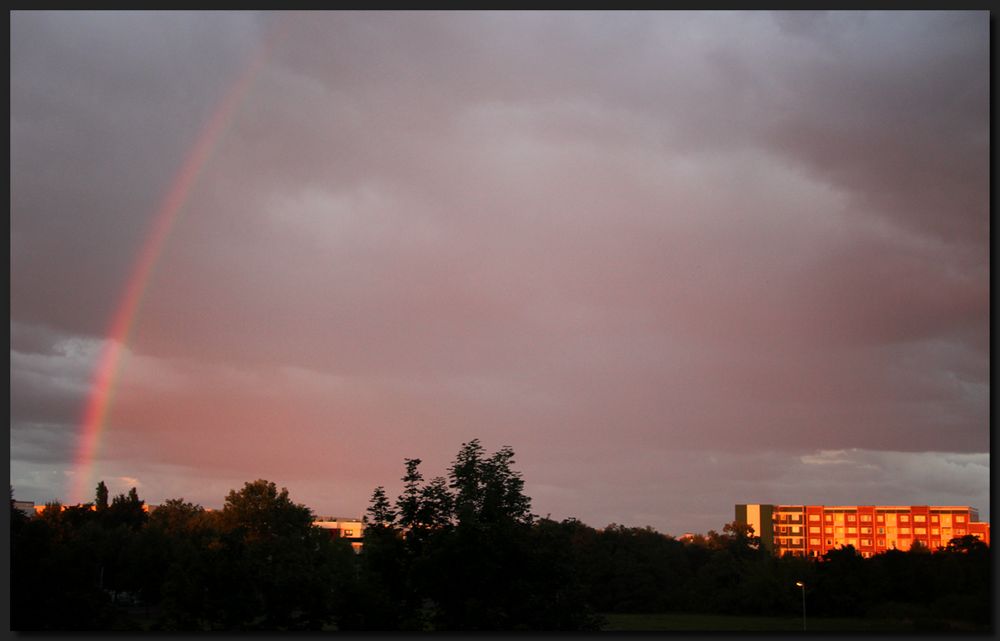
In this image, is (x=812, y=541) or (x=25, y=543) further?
(x=812, y=541)

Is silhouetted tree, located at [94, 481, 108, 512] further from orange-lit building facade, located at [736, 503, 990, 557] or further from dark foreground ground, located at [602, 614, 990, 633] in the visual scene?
orange-lit building facade, located at [736, 503, 990, 557]

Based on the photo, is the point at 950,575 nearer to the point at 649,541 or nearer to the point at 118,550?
the point at 649,541

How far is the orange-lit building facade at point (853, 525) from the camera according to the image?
134000 millimetres

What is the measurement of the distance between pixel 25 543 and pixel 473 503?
11974mm

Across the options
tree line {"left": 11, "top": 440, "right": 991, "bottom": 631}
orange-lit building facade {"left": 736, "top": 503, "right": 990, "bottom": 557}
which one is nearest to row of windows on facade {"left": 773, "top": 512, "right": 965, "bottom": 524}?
orange-lit building facade {"left": 736, "top": 503, "right": 990, "bottom": 557}

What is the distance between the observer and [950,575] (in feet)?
121

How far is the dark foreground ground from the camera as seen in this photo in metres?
38.5

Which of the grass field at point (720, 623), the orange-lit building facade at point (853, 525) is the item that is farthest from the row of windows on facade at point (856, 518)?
the grass field at point (720, 623)

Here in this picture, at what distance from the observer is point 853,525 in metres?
→ 148

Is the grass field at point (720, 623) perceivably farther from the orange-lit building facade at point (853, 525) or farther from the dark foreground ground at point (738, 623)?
the orange-lit building facade at point (853, 525)

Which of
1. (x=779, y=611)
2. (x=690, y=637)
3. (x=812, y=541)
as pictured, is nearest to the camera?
(x=690, y=637)

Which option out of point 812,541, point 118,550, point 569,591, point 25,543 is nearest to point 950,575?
point 569,591

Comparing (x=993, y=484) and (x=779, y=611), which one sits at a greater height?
(x=993, y=484)

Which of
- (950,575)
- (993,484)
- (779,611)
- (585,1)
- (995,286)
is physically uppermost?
(585,1)
